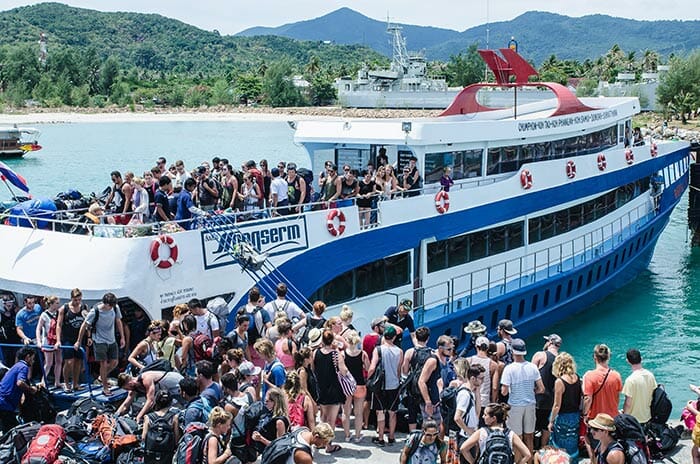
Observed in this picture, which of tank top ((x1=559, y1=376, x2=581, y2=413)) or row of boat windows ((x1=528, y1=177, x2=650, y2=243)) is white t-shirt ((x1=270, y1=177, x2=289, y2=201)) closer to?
row of boat windows ((x1=528, y1=177, x2=650, y2=243))

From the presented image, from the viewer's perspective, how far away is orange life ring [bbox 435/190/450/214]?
13.8 meters

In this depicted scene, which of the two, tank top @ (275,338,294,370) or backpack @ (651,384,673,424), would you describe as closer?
backpack @ (651,384,673,424)

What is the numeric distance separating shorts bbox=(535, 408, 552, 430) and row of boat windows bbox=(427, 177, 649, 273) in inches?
229

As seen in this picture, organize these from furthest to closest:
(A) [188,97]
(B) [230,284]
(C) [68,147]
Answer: (A) [188,97], (C) [68,147], (B) [230,284]

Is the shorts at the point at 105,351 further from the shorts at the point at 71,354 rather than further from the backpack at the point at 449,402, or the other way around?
the backpack at the point at 449,402

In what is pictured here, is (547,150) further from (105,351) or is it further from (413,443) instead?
(413,443)

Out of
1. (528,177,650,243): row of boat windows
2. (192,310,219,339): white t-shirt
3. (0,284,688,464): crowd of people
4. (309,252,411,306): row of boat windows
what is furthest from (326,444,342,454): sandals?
(528,177,650,243): row of boat windows

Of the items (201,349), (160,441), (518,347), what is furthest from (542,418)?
(160,441)

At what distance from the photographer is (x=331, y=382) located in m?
8.21

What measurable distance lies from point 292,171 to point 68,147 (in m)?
59.5

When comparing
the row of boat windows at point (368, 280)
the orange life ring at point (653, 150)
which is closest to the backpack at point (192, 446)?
the row of boat windows at point (368, 280)

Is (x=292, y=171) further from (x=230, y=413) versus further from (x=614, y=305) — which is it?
(x=614, y=305)

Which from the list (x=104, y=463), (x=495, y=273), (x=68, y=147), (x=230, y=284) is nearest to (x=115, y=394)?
(x=104, y=463)

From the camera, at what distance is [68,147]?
6781 cm
